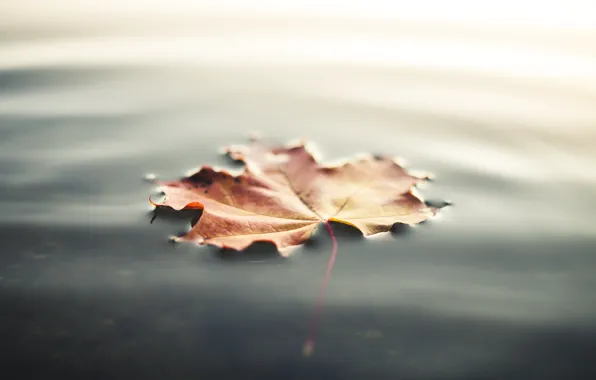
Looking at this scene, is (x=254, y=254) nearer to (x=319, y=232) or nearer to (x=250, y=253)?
(x=250, y=253)

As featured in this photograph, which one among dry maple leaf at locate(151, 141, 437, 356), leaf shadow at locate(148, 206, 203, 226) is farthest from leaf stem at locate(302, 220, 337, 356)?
leaf shadow at locate(148, 206, 203, 226)

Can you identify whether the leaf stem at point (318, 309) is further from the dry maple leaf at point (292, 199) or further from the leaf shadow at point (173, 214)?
the leaf shadow at point (173, 214)

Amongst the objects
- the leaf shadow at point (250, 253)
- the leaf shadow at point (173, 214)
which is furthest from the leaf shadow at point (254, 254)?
the leaf shadow at point (173, 214)

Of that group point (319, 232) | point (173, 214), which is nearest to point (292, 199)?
point (319, 232)

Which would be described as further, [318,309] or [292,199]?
[292,199]

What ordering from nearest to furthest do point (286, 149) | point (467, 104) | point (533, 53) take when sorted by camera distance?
point (286, 149), point (467, 104), point (533, 53)

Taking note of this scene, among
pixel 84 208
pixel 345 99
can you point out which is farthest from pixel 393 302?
pixel 345 99

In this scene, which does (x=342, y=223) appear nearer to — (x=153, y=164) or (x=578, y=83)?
(x=153, y=164)

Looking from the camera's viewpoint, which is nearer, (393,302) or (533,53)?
(393,302)

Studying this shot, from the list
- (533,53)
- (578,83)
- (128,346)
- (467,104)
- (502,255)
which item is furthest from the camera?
(533,53)
